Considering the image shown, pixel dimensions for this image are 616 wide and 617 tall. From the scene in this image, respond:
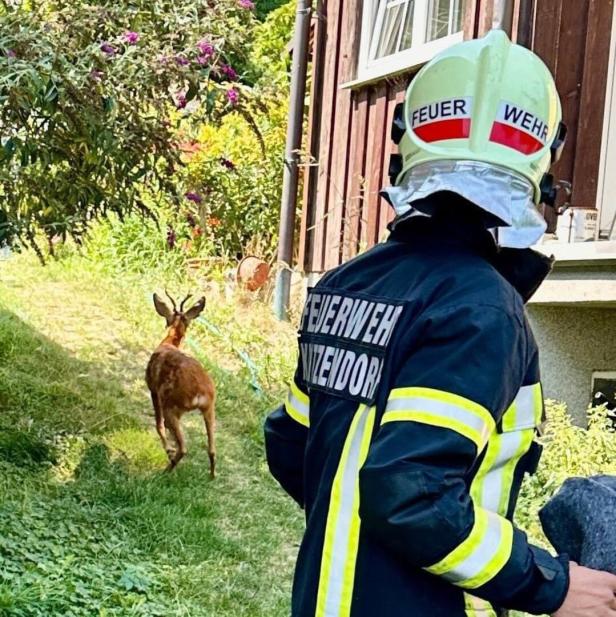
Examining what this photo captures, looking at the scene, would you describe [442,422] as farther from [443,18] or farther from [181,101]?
[443,18]

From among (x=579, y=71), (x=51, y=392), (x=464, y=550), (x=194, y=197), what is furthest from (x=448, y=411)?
(x=51, y=392)

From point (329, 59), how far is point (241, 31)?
15.8 feet

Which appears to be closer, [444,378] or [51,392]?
[444,378]

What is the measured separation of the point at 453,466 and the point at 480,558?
0.16m

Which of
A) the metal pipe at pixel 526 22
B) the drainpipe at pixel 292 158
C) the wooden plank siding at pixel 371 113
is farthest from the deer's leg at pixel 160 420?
the drainpipe at pixel 292 158

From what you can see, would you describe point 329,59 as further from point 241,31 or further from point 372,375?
point 372,375

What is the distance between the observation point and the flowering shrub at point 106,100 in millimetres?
5207

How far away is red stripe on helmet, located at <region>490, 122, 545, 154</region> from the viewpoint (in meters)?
1.89

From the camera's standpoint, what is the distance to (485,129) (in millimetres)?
1894

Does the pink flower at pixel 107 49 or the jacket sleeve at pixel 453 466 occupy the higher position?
the pink flower at pixel 107 49

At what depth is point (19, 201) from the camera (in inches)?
223

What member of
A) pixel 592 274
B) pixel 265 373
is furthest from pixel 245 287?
pixel 592 274

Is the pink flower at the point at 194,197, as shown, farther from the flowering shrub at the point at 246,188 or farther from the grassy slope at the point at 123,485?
the flowering shrub at the point at 246,188

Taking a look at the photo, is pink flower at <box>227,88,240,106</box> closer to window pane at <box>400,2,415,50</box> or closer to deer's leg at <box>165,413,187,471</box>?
deer's leg at <box>165,413,187,471</box>
